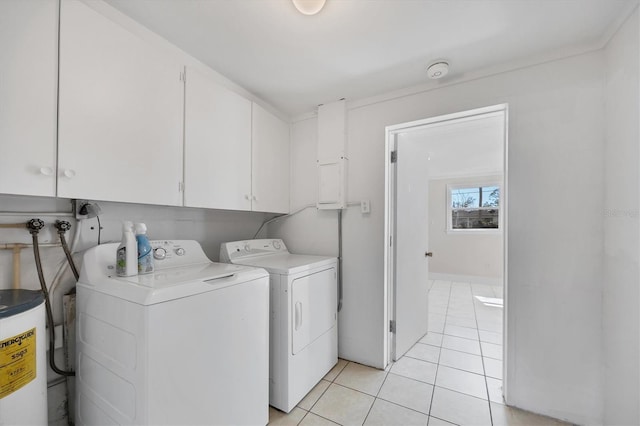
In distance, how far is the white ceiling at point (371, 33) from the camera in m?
1.27

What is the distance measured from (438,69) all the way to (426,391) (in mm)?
2249

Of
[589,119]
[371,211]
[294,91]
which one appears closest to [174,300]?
[371,211]

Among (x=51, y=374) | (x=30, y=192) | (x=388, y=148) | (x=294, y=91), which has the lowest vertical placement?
(x=51, y=374)

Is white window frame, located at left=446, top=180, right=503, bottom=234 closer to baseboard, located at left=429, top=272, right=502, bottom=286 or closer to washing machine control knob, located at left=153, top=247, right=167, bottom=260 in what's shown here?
baseboard, located at left=429, top=272, right=502, bottom=286

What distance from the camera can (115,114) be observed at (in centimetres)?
123

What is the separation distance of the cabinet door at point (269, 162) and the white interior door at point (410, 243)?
1041mm

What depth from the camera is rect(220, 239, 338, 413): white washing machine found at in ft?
5.35

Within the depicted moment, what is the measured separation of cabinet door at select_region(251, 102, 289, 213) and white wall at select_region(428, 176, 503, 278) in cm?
402

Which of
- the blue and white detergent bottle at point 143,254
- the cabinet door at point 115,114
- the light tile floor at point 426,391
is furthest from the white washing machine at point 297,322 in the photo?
the cabinet door at point 115,114

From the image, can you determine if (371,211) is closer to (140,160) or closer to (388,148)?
(388,148)

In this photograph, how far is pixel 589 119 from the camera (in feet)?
4.92

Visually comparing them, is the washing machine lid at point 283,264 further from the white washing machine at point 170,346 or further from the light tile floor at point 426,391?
the light tile floor at point 426,391

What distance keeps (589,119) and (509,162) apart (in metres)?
0.44

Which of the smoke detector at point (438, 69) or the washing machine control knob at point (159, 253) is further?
the smoke detector at point (438, 69)
